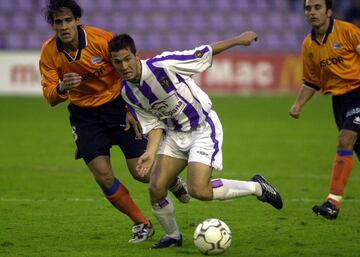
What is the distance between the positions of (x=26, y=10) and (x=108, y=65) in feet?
68.7

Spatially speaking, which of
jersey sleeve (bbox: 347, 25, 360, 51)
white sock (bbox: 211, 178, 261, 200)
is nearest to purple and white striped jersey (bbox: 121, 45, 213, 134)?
white sock (bbox: 211, 178, 261, 200)

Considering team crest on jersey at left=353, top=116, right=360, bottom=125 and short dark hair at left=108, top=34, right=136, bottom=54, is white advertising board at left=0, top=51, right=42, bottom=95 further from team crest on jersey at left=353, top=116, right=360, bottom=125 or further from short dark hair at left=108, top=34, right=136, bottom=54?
short dark hair at left=108, top=34, right=136, bottom=54

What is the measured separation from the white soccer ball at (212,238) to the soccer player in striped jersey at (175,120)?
372mm

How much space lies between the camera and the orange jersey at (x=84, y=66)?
25.8 feet

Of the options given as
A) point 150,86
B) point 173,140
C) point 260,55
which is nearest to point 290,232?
point 173,140

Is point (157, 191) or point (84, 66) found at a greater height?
point (84, 66)

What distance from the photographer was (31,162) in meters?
13.7

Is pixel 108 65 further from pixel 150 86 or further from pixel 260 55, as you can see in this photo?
pixel 260 55

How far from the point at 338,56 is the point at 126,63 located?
2873mm

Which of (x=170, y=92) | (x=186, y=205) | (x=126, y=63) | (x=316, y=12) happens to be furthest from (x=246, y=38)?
(x=186, y=205)

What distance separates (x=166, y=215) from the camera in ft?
24.3

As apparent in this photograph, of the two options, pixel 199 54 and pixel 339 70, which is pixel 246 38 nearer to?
pixel 199 54

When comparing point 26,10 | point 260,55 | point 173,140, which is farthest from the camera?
point 26,10

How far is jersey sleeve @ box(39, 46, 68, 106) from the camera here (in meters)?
7.67
